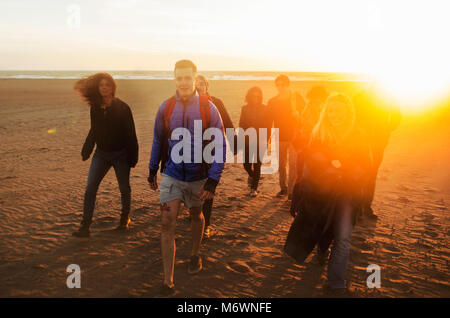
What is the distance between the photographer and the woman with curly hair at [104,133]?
14.0 ft

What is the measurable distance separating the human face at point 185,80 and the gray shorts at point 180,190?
0.85 meters

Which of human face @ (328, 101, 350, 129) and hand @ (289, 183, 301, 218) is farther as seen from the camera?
hand @ (289, 183, 301, 218)

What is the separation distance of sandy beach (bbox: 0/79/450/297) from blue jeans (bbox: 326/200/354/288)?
307 millimetres

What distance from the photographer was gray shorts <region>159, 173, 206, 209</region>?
3268mm

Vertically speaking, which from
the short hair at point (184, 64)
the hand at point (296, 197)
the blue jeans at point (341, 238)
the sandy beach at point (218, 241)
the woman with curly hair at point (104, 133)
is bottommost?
the sandy beach at point (218, 241)

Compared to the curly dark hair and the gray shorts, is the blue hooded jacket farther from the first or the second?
the curly dark hair

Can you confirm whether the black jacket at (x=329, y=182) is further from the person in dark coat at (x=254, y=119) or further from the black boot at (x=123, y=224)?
the black boot at (x=123, y=224)

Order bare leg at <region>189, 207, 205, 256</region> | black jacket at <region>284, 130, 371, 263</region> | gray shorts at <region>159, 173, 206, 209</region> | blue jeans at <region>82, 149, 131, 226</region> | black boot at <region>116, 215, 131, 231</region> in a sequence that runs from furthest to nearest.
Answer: black boot at <region>116, 215, 131, 231</region> → blue jeans at <region>82, 149, 131, 226</region> → bare leg at <region>189, 207, 205, 256</region> → gray shorts at <region>159, 173, 206, 209</region> → black jacket at <region>284, 130, 371, 263</region>

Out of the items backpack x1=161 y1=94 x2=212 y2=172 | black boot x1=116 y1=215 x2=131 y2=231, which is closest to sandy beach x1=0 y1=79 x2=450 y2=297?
black boot x1=116 y1=215 x2=131 y2=231

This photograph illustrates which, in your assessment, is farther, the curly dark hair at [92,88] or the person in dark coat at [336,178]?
the curly dark hair at [92,88]

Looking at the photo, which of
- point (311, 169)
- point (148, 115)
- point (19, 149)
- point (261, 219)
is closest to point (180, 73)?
point (311, 169)

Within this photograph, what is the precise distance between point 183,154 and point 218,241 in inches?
68.5

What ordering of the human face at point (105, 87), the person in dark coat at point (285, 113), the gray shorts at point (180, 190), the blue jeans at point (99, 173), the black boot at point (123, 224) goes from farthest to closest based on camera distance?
1. the person in dark coat at point (285, 113)
2. the black boot at point (123, 224)
3. the blue jeans at point (99, 173)
4. the human face at point (105, 87)
5. the gray shorts at point (180, 190)

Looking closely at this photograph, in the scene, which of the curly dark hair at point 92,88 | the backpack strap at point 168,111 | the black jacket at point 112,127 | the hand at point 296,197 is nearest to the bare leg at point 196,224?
the backpack strap at point 168,111
